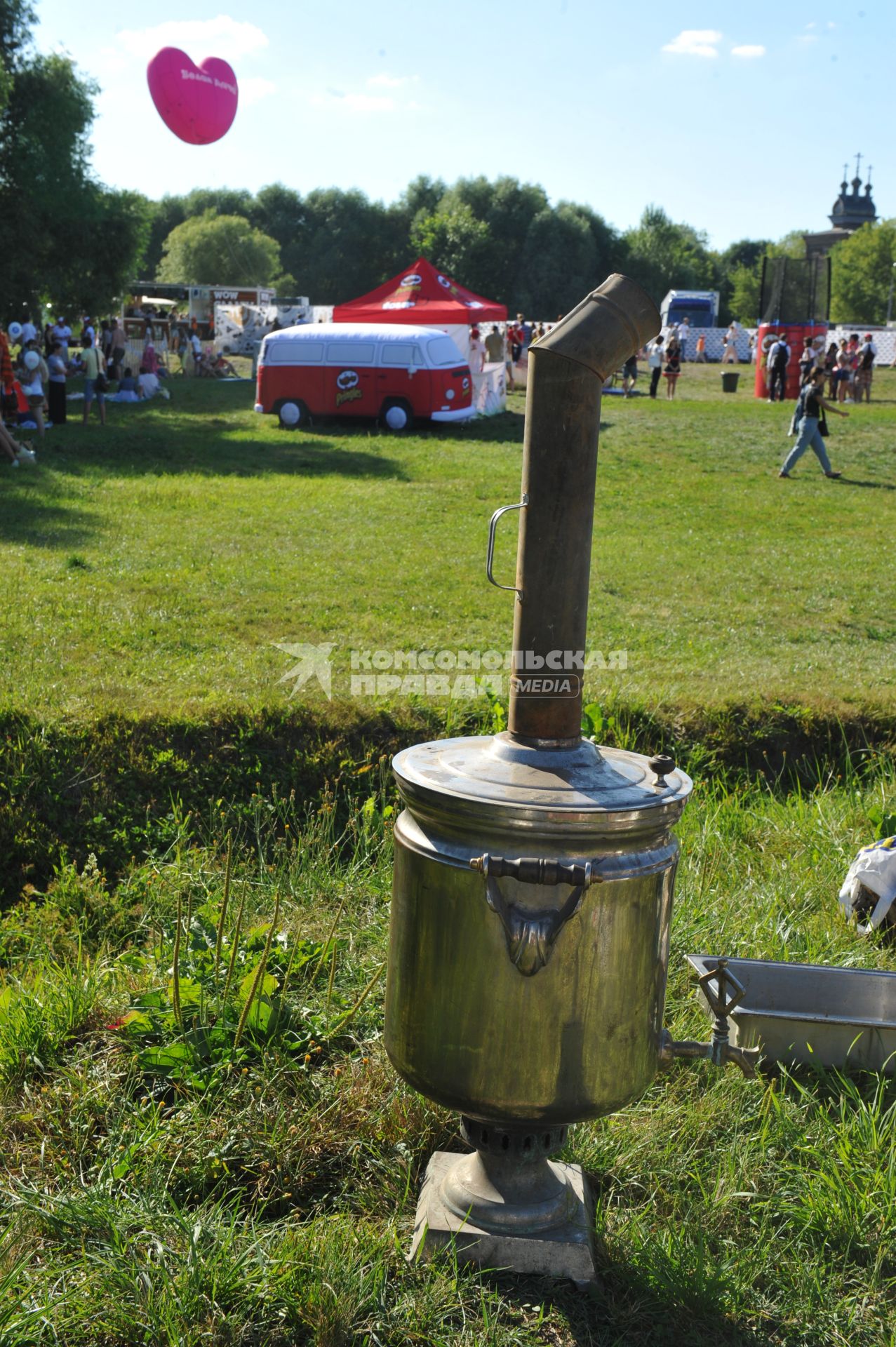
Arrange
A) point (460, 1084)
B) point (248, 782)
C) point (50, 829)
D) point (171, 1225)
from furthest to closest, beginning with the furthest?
1. point (248, 782)
2. point (50, 829)
3. point (171, 1225)
4. point (460, 1084)

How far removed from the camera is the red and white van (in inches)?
821

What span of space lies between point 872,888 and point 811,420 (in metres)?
14.5

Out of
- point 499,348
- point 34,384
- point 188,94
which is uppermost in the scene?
point 188,94

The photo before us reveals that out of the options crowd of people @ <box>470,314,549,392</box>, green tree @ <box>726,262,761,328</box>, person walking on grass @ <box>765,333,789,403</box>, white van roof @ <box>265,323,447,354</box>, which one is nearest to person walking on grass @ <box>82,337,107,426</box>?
white van roof @ <box>265,323,447,354</box>

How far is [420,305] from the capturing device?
2336 centimetres

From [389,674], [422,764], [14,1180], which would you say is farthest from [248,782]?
[422,764]

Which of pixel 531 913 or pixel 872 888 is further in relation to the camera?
pixel 872 888

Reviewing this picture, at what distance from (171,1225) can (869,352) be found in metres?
32.4

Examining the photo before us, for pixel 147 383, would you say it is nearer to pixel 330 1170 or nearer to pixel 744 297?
pixel 330 1170

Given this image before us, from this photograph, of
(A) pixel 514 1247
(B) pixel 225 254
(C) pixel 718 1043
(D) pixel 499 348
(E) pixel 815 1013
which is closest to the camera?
(A) pixel 514 1247

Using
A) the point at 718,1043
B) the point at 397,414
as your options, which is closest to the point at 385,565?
the point at 718,1043

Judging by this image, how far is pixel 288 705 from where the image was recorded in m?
6.34

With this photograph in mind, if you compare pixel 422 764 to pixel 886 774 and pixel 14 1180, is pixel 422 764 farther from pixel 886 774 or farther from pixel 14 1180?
pixel 886 774

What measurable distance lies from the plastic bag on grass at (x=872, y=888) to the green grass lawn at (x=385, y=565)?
86.7 inches
